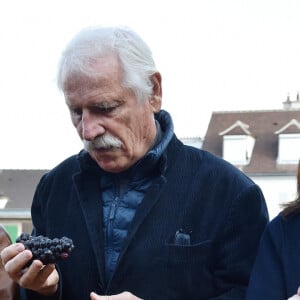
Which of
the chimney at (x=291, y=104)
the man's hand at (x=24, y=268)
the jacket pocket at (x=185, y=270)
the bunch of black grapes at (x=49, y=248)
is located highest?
the bunch of black grapes at (x=49, y=248)

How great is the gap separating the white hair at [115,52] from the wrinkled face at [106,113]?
2 cm

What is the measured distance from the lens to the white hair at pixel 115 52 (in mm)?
2055

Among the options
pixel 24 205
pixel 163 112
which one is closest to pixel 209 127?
pixel 24 205

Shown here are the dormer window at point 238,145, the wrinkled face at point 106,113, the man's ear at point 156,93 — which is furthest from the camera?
the dormer window at point 238,145

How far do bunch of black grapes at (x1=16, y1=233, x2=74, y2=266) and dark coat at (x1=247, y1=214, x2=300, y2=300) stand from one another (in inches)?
19.4

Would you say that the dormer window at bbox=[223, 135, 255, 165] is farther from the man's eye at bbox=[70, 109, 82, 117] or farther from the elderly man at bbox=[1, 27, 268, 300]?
the man's eye at bbox=[70, 109, 82, 117]

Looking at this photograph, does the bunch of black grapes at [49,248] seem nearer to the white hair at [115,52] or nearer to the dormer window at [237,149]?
the white hair at [115,52]

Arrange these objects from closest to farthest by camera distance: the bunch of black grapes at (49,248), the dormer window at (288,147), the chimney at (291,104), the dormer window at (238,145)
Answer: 1. the bunch of black grapes at (49,248)
2. the dormer window at (288,147)
3. the dormer window at (238,145)
4. the chimney at (291,104)

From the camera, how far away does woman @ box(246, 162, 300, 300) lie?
190 cm

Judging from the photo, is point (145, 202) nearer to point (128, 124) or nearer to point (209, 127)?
point (128, 124)

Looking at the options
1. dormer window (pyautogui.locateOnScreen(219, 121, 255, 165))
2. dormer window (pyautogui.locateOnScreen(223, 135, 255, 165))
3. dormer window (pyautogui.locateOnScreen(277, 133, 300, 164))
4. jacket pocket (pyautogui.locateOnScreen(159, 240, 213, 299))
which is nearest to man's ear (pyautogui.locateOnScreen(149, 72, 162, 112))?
jacket pocket (pyautogui.locateOnScreen(159, 240, 213, 299))

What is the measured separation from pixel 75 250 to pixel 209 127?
24.4 m

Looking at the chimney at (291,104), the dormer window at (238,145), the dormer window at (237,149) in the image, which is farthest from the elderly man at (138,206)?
the chimney at (291,104)

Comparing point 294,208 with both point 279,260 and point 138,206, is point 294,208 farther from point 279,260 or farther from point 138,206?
point 138,206
